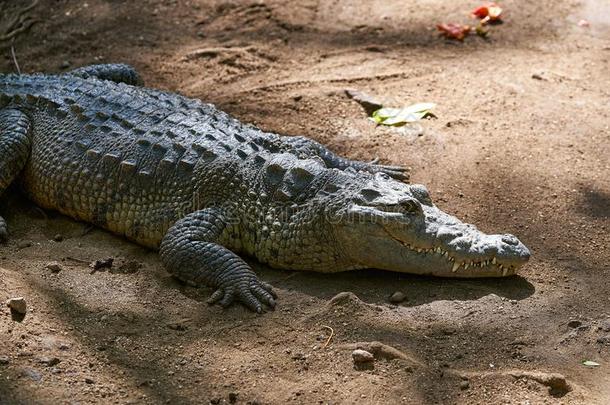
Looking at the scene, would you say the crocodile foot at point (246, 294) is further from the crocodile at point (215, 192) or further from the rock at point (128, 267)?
the rock at point (128, 267)

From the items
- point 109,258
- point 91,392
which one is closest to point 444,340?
point 91,392

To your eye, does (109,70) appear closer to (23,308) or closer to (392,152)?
(392,152)

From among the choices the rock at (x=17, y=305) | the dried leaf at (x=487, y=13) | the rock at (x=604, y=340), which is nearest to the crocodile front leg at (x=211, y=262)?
the rock at (x=17, y=305)

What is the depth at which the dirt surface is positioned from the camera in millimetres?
4359

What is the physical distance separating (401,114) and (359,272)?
2.15 m

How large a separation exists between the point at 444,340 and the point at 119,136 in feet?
9.12

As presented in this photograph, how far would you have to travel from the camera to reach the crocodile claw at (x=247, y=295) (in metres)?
5.05

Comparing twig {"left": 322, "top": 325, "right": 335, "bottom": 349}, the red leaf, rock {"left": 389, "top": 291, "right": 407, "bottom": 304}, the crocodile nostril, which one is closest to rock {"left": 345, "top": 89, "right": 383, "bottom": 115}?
the red leaf

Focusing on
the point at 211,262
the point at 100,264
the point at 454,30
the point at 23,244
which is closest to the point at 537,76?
the point at 454,30

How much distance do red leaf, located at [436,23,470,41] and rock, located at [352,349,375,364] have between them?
482 cm

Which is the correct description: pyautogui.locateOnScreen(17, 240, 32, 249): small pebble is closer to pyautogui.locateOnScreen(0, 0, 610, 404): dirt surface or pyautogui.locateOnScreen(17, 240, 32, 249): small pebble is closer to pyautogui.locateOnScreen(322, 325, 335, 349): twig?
pyautogui.locateOnScreen(0, 0, 610, 404): dirt surface

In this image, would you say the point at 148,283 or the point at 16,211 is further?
the point at 16,211

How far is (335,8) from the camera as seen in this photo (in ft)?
29.4

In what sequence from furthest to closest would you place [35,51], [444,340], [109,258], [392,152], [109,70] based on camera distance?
[35,51] → [109,70] → [392,152] → [109,258] → [444,340]
